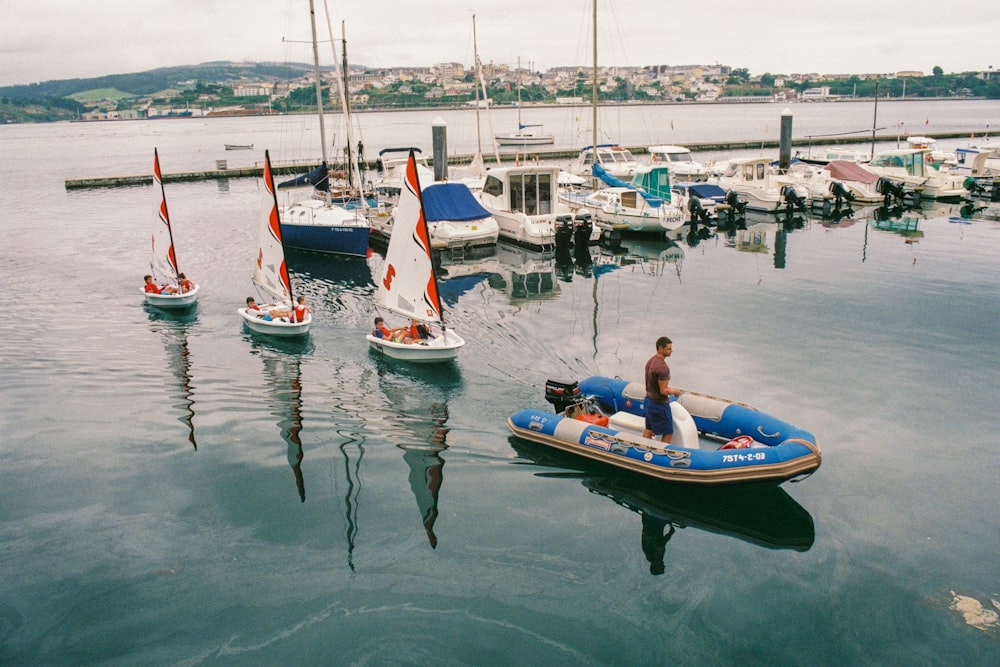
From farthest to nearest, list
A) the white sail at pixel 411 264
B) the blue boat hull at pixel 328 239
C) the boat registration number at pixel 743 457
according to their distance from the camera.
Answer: the blue boat hull at pixel 328 239
the white sail at pixel 411 264
the boat registration number at pixel 743 457

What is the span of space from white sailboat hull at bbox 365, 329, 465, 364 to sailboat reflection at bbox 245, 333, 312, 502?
237 cm

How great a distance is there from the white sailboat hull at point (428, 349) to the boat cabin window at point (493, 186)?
1897cm

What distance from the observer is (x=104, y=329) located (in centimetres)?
2297

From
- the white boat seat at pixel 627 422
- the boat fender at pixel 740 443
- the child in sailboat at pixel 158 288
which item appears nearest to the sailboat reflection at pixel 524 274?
the child in sailboat at pixel 158 288

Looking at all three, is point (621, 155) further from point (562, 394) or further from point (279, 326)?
point (562, 394)

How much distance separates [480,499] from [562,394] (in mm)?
3208

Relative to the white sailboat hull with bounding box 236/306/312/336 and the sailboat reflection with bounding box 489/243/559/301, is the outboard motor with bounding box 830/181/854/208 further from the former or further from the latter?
the white sailboat hull with bounding box 236/306/312/336

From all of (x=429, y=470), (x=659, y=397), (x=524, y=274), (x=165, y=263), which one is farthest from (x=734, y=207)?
(x=429, y=470)

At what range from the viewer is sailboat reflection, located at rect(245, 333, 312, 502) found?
47.4 feet

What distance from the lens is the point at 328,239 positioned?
110 ft

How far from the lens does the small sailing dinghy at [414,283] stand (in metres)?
18.4

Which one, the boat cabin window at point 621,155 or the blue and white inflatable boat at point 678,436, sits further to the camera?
the boat cabin window at point 621,155

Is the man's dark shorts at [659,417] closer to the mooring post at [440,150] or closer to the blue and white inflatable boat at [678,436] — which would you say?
the blue and white inflatable boat at [678,436]

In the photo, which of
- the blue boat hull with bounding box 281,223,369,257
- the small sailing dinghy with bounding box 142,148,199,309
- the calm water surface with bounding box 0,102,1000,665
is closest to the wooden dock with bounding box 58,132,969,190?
the blue boat hull with bounding box 281,223,369,257
